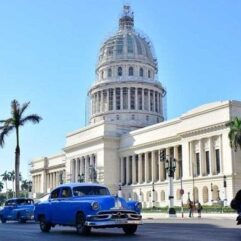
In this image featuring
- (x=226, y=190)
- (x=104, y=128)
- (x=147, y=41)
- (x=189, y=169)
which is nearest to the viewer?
(x=226, y=190)

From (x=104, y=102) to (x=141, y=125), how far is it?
40.7 feet

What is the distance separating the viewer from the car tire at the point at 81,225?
708 inches

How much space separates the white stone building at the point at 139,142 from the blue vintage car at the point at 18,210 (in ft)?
133

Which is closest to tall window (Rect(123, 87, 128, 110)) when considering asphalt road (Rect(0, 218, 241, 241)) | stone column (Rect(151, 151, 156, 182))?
stone column (Rect(151, 151, 156, 182))

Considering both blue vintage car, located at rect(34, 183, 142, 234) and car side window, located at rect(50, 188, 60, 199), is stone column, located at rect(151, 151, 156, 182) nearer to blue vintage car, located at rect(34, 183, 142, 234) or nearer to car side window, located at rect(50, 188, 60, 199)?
blue vintage car, located at rect(34, 183, 142, 234)

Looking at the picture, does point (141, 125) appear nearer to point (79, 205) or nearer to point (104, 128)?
point (104, 128)

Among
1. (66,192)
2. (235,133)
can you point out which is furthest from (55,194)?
(235,133)

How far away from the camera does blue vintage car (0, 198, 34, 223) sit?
32031 millimetres

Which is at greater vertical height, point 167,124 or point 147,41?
point 147,41

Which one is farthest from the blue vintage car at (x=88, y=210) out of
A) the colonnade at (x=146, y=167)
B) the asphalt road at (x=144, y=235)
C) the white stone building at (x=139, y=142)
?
the colonnade at (x=146, y=167)

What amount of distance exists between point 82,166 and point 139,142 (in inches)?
706

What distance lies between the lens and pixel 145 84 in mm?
115312

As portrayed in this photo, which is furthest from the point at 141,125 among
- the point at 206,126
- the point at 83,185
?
the point at 83,185

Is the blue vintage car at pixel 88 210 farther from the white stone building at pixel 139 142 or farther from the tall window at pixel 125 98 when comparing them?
the tall window at pixel 125 98
